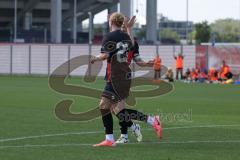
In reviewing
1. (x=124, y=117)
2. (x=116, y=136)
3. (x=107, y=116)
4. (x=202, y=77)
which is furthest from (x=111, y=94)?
(x=202, y=77)

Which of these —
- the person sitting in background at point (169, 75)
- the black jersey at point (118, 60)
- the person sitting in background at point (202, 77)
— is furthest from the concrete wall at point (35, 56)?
the black jersey at point (118, 60)

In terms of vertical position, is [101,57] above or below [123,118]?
above

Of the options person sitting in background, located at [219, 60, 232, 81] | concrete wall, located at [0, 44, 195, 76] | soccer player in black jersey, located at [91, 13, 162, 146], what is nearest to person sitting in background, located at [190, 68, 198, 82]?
person sitting in background, located at [219, 60, 232, 81]

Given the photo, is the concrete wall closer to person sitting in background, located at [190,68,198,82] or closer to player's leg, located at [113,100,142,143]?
person sitting in background, located at [190,68,198,82]

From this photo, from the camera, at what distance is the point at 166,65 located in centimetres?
5059

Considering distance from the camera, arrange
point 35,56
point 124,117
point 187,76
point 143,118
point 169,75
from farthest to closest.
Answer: point 35,56
point 187,76
point 169,75
point 143,118
point 124,117

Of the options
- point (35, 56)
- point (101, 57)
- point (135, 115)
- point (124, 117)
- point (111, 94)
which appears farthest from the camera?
point (35, 56)

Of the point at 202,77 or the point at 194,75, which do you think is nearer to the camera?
the point at 202,77

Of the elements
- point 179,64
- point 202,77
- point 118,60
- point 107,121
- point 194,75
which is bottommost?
point 202,77

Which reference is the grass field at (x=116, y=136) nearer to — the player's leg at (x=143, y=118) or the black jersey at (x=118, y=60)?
the player's leg at (x=143, y=118)

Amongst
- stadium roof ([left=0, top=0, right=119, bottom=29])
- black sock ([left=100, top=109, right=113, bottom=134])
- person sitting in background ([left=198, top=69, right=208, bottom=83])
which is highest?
stadium roof ([left=0, top=0, right=119, bottom=29])

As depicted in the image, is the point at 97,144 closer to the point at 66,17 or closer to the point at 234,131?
the point at 234,131

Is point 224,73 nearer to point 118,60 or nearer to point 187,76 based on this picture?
point 187,76

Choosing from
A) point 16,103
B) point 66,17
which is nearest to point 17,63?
point 16,103
